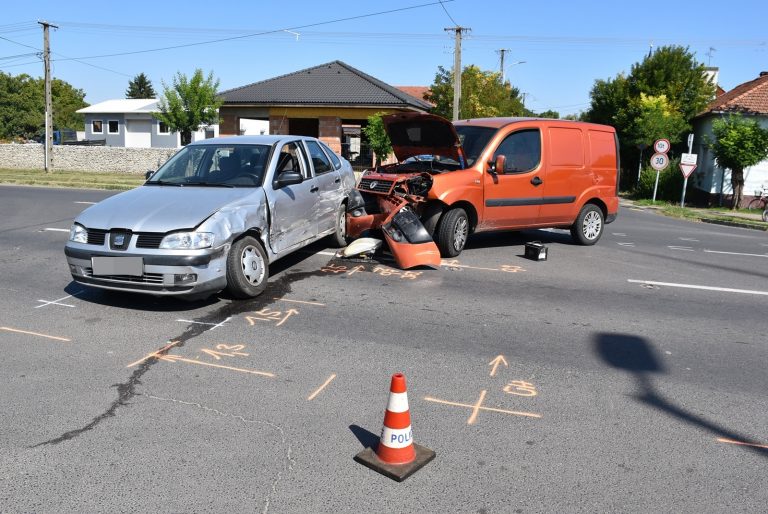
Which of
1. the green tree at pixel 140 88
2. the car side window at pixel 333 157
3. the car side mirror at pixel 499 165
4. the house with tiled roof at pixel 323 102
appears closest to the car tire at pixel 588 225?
the car side mirror at pixel 499 165

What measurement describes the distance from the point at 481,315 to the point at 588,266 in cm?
347

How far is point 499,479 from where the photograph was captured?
11.3 ft

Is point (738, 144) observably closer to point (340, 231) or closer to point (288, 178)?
point (340, 231)

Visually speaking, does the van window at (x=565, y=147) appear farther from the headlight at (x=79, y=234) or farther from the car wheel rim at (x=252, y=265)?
the headlight at (x=79, y=234)

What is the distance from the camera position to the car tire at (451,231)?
9.05 metres

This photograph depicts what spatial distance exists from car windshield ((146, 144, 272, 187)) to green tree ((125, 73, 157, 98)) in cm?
11108

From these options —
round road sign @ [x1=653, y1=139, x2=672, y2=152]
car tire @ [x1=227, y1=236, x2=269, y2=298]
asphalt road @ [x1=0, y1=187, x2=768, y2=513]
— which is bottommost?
asphalt road @ [x1=0, y1=187, x2=768, y2=513]

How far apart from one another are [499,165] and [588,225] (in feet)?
9.05

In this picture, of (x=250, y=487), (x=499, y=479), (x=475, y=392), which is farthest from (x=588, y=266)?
(x=250, y=487)

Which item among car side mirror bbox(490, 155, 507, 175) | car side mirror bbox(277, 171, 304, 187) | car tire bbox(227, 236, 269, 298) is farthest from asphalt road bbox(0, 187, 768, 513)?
car side mirror bbox(490, 155, 507, 175)

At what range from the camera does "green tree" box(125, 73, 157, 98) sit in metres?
109

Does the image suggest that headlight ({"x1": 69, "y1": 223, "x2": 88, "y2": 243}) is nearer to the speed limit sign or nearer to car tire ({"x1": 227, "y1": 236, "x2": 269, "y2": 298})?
car tire ({"x1": 227, "y1": 236, "x2": 269, "y2": 298})

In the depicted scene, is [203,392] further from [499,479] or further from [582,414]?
[582,414]

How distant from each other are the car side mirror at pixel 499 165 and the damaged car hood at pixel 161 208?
3866mm
